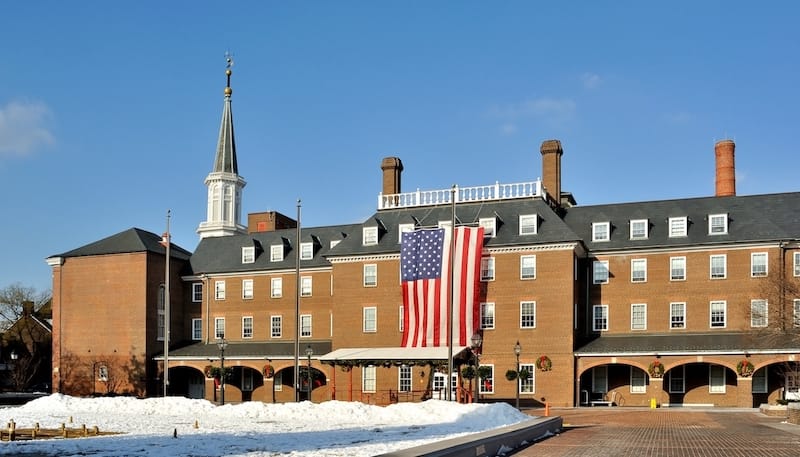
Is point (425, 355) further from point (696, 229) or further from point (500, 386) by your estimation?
point (696, 229)

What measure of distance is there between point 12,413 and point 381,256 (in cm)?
2358

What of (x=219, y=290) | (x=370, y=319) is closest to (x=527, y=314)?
(x=370, y=319)

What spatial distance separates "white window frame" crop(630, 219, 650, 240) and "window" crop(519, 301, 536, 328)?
7388 millimetres

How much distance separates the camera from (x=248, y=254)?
6128 centimetres

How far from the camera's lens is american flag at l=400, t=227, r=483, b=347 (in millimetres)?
49281

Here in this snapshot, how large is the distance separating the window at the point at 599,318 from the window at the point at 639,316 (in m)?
1.52

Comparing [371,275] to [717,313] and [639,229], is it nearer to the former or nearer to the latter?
[639,229]

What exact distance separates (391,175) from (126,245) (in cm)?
1860

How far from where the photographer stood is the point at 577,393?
47781mm

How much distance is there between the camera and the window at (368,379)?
171ft

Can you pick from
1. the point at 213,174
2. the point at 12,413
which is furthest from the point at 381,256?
the point at 213,174

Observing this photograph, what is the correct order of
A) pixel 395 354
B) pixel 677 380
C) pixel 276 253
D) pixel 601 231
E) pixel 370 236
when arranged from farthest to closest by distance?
pixel 276 253, pixel 370 236, pixel 601 231, pixel 677 380, pixel 395 354

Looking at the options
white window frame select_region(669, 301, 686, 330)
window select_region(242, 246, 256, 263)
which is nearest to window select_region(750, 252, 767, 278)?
white window frame select_region(669, 301, 686, 330)

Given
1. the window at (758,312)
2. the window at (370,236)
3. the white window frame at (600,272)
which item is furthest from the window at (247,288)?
the window at (758,312)
